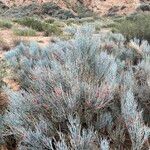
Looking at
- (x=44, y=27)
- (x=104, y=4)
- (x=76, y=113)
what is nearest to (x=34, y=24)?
(x=44, y=27)

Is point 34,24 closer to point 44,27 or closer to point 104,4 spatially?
point 44,27

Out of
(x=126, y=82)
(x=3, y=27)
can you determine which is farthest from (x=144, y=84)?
(x=3, y=27)

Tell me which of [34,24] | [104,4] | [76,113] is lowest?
[104,4]

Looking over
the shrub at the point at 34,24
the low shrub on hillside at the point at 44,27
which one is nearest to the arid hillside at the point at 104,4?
the shrub at the point at 34,24

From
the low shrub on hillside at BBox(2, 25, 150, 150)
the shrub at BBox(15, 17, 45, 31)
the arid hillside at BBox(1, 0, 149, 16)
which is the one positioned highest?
the low shrub on hillside at BBox(2, 25, 150, 150)

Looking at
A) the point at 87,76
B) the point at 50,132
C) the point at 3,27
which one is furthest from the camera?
the point at 3,27

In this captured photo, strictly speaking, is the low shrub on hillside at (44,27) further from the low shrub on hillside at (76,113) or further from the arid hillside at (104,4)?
the arid hillside at (104,4)

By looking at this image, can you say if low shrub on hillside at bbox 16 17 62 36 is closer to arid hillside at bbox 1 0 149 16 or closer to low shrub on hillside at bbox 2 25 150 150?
low shrub on hillside at bbox 2 25 150 150

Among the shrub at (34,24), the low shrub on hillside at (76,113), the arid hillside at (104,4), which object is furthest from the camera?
the arid hillside at (104,4)

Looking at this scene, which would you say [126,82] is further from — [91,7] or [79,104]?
[91,7]

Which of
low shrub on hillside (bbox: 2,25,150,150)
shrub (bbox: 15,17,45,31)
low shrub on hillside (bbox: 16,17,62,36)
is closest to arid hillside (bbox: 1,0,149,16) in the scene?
shrub (bbox: 15,17,45,31)

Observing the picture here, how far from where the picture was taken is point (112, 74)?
13.3ft

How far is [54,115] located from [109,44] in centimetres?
432

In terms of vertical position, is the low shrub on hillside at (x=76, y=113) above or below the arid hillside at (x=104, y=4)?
above
